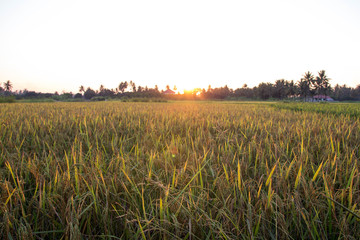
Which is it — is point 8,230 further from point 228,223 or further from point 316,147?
point 316,147

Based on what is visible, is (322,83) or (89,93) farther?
(89,93)

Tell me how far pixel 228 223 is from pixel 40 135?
2392 millimetres

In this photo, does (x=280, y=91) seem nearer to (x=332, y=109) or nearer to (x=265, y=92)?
(x=265, y=92)

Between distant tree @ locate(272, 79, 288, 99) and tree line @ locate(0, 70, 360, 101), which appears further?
distant tree @ locate(272, 79, 288, 99)

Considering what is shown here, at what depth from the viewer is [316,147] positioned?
1.79 meters

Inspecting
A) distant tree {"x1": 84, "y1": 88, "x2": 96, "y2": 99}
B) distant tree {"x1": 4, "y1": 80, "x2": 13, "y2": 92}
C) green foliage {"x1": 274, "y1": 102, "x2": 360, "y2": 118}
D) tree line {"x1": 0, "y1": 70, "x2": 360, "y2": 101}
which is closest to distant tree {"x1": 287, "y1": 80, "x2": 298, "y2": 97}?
tree line {"x1": 0, "y1": 70, "x2": 360, "y2": 101}

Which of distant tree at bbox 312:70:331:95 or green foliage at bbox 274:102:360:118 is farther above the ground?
distant tree at bbox 312:70:331:95

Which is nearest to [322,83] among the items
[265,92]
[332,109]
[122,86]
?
[265,92]

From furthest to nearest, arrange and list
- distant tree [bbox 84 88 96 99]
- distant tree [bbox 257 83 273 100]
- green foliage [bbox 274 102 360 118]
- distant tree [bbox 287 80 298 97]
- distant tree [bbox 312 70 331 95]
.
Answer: distant tree [bbox 84 88 96 99] → distant tree [bbox 257 83 273 100] → distant tree [bbox 287 80 298 97] → distant tree [bbox 312 70 331 95] → green foliage [bbox 274 102 360 118]

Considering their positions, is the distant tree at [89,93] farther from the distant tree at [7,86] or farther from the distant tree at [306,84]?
the distant tree at [306,84]

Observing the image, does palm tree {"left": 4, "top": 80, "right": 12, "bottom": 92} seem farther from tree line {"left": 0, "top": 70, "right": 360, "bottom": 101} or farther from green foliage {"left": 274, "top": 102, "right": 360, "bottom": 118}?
green foliage {"left": 274, "top": 102, "right": 360, "bottom": 118}

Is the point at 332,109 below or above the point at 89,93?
below

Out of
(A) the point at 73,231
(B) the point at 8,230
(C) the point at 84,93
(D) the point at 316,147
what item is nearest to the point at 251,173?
(D) the point at 316,147

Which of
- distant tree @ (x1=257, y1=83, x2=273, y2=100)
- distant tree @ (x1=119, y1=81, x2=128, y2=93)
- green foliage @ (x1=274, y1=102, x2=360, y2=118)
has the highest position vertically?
distant tree @ (x1=119, y1=81, x2=128, y2=93)
